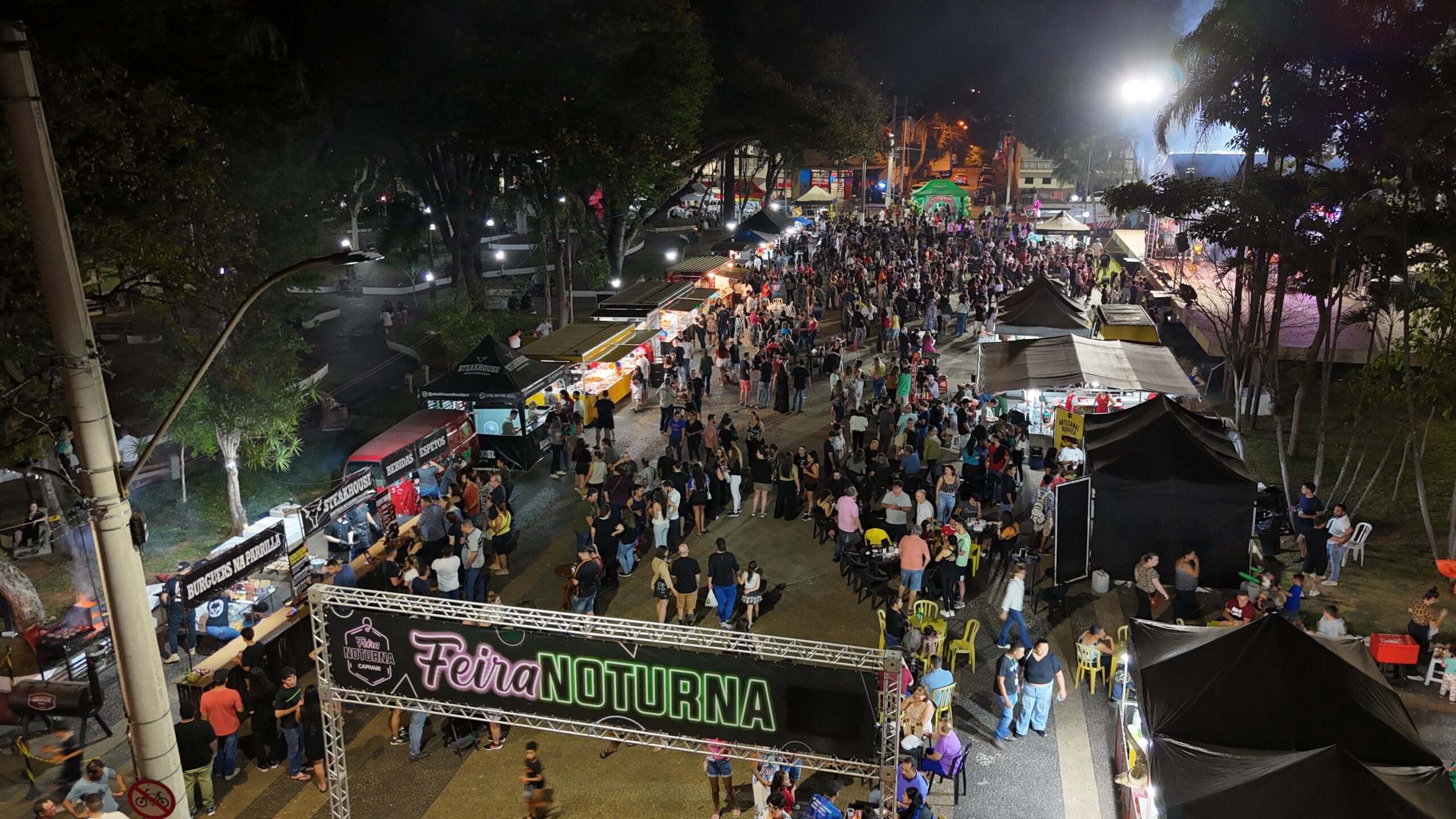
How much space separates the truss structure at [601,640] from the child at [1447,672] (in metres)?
7.22

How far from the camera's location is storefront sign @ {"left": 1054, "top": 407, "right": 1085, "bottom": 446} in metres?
17.4

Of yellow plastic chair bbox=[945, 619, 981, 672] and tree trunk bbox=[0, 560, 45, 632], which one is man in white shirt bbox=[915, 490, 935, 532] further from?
tree trunk bbox=[0, 560, 45, 632]

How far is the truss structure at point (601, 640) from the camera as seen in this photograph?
7102 mm

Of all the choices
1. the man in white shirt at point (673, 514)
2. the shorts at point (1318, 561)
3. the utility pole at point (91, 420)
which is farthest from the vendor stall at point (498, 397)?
the shorts at point (1318, 561)

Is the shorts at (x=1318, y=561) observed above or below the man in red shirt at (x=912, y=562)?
below

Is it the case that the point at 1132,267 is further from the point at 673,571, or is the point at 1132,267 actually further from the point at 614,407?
the point at 673,571

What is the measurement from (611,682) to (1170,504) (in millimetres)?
9040

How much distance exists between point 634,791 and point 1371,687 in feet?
21.0

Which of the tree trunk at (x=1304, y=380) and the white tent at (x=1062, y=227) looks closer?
the tree trunk at (x=1304, y=380)

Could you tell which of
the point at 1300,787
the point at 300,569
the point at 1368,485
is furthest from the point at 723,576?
the point at 1368,485

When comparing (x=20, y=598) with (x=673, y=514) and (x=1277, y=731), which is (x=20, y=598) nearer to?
(x=673, y=514)

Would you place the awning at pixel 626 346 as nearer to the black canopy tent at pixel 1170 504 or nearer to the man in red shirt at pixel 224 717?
the black canopy tent at pixel 1170 504

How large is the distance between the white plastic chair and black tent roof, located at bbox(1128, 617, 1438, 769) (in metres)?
6.66

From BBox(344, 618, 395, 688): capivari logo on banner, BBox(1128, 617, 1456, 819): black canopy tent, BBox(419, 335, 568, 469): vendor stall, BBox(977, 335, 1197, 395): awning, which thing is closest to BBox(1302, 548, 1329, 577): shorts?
BBox(977, 335, 1197, 395): awning
